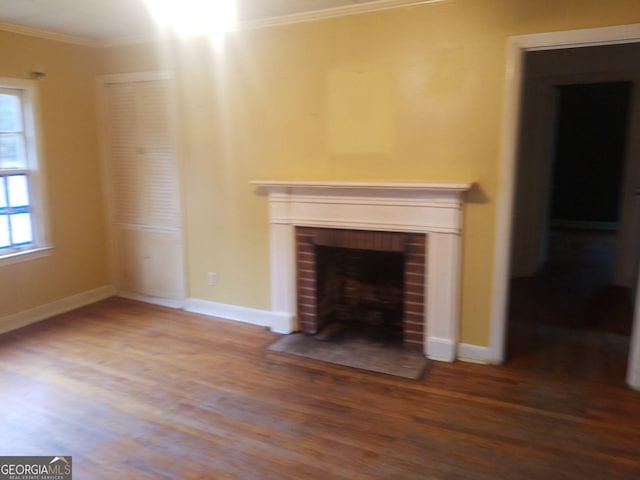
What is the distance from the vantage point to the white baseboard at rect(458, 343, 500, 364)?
3.33 metres

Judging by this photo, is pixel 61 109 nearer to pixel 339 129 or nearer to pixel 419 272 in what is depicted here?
pixel 339 129

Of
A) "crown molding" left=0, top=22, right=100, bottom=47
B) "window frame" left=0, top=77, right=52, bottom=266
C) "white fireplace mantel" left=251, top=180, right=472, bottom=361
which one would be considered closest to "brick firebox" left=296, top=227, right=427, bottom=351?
"white fireplace mantel" left=251, top=180, right=472, bottom=361

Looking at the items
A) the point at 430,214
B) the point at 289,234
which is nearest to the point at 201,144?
the point at 289,234

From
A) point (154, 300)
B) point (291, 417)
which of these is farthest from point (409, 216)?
point (154, 300)

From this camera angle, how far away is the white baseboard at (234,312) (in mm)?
4086

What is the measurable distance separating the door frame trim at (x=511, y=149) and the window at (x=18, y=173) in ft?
12.5

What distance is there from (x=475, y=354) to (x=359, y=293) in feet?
3.60

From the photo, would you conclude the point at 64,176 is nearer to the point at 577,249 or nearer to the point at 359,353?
the point at 359,353

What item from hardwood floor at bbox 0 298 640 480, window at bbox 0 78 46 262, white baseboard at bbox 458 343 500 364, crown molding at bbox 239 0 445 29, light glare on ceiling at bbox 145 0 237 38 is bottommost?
hardwood floor at bbox 0 298 640 480

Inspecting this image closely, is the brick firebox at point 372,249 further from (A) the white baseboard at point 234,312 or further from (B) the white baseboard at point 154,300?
(B) the white baseboard at point 154,300

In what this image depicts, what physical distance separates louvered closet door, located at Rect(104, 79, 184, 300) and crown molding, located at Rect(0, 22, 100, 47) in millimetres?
409

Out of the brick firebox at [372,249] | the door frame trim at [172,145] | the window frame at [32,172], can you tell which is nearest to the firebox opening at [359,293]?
the brick firebox at [372,249]

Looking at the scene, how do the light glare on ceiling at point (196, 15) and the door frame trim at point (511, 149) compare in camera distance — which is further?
the light glare on ceiling at point (196, 15)

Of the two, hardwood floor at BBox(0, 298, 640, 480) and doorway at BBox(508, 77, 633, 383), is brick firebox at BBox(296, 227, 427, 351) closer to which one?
hardwood floor at BBox(0, 298, 640, 480)
